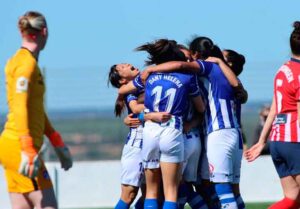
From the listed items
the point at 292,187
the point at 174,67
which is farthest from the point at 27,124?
the point at 292,187

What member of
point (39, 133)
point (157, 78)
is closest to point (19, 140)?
point (39, 133)

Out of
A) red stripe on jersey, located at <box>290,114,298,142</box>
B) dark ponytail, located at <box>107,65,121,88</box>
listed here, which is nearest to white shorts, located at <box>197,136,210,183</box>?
dark ponytail, located at <box>107,65,121,88</box>

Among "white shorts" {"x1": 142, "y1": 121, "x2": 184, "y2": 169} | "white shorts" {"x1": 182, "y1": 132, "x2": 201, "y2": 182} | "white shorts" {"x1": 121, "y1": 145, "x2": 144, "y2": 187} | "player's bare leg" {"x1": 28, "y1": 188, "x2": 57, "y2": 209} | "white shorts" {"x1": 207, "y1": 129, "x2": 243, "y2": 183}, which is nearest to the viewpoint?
"player's bare leg" {"x1": 28, "y1": 188, "x2": 57, "y2": 209}

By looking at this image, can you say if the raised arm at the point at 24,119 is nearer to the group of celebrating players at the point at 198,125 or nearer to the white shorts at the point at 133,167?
the group of celebrating players at the point at 198,125

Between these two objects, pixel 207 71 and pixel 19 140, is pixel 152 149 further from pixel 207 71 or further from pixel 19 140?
pixel 19 140

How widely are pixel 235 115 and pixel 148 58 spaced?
101cm

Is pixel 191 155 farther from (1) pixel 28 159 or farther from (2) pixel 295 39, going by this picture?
(1) pixel 28 159

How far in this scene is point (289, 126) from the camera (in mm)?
9875

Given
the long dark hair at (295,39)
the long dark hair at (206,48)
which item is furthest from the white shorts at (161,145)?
the long dark hair at (295,39)

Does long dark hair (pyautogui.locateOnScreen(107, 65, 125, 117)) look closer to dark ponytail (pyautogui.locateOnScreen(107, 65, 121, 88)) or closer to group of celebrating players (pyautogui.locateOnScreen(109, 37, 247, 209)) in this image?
dark ponytail (pyautogui.locateOnScreen(107, 65, 121, 88))

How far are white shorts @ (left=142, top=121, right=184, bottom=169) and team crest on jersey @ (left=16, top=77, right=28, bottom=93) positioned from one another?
2.61 meters

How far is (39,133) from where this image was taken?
8320mm

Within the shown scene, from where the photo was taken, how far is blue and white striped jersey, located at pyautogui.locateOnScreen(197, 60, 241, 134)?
35.0 ft

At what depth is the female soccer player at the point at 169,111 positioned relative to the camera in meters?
10.4
